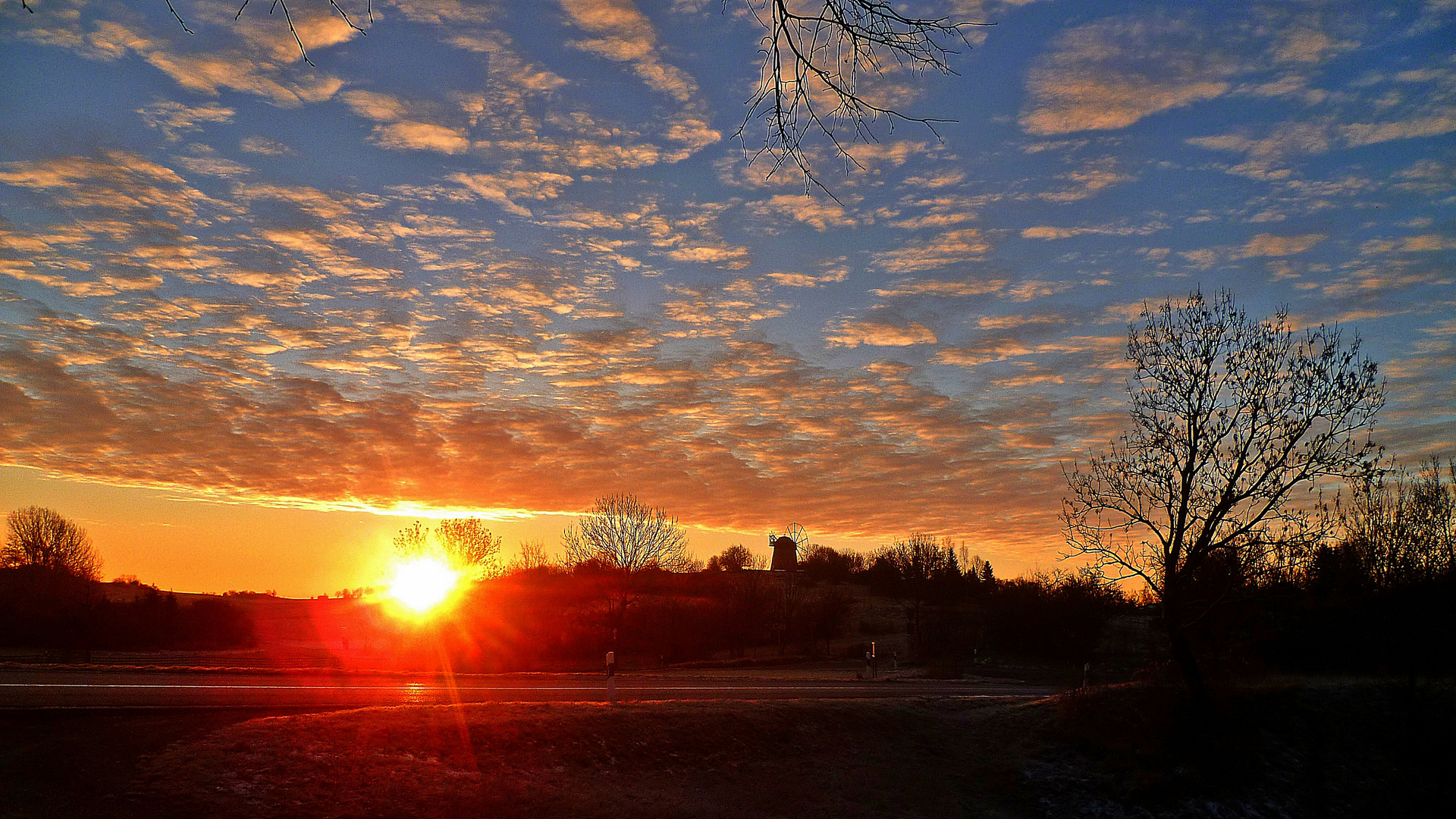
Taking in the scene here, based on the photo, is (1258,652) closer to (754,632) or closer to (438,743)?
(438,743)

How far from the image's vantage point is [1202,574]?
23.8 metres

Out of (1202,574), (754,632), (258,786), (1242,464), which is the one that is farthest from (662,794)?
(754,632)

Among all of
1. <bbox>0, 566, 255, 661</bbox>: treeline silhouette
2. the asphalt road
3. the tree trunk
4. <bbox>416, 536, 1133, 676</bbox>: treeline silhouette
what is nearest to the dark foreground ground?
the tree trunk

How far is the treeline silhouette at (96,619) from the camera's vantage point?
4003cm

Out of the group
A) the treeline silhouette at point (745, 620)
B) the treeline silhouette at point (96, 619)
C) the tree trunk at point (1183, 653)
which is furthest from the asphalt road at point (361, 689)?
the treeline silhouette at point (96, 619)

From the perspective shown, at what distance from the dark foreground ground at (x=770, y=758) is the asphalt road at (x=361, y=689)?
1.33 metres

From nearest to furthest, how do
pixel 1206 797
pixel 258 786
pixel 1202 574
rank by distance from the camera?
1. pixel 258 786
2. pixel 1206 797
3. pixel 1202 574

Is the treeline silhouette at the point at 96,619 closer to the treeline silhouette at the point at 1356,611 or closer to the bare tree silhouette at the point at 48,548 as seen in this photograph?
the bare tree silhouette at the point at 48,548

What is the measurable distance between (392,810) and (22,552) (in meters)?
65.5

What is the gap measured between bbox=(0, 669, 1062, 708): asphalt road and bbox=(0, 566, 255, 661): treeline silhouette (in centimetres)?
2213

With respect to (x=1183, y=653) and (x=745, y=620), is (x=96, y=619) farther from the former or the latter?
(x=1183, y=653)

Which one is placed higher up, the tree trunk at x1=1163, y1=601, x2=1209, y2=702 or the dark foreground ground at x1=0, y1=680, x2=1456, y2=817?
the tree trunk at x1=1163, y1=601, x2=1209, y2=702

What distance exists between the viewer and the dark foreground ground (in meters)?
9.74

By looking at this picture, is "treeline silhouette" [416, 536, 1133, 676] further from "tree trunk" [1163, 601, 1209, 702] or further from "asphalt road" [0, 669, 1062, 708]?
"tree trunk" [1163, 601, 1209, 702]
